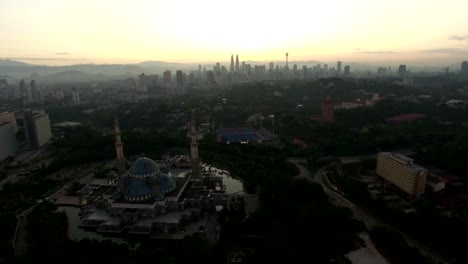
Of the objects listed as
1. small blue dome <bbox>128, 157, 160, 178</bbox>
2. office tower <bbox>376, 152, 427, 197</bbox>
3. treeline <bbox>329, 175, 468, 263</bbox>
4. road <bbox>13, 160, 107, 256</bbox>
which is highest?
small blue dome <bbox>128, 157, 160, 178</bbox>

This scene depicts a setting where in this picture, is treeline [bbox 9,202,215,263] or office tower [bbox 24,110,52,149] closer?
treeline [bbox 9,202,215,263]

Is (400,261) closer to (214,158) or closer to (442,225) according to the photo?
(442,225)

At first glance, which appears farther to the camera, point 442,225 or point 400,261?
point 442,225

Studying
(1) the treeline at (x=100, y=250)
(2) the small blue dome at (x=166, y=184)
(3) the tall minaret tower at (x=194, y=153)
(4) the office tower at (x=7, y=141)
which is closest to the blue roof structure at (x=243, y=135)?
(3) the tall minaret tower at (x=194, y=153)

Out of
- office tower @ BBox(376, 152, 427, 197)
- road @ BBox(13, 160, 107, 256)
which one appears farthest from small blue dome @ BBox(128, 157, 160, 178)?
office tower @ BBox(376, 152, 427, 197)

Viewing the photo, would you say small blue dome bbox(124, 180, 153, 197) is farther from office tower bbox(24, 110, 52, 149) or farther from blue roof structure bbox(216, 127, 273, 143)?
office tower bbox(24, 110, 52, 149)

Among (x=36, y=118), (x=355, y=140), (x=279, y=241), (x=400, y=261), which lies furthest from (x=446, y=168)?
(x=36, y=118)
